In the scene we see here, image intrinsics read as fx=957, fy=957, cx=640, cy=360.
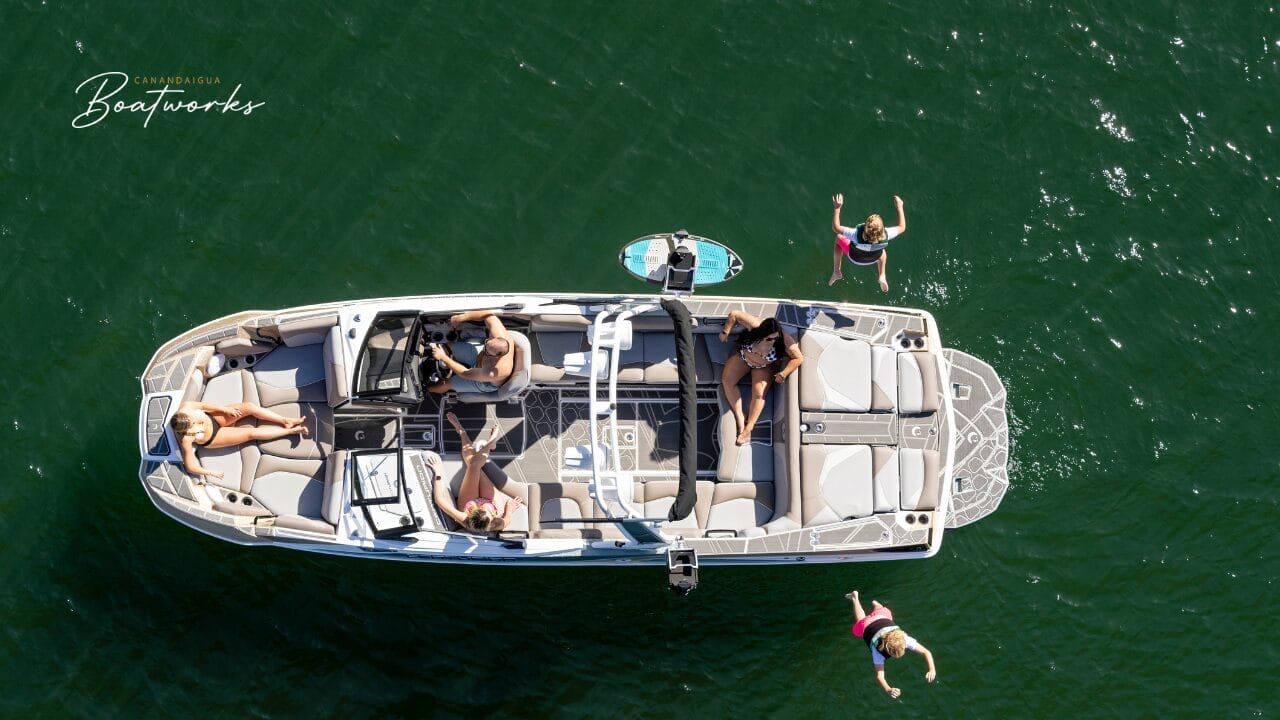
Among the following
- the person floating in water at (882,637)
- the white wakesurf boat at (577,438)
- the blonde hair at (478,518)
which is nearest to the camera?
the blonde hair at (478,518)

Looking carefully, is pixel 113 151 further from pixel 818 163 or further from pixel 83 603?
pixel 818 163

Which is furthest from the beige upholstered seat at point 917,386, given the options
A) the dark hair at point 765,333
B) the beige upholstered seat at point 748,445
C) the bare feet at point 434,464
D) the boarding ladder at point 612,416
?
the bare feet at point 434,464

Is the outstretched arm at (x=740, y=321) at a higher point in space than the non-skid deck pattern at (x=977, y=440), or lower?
higher

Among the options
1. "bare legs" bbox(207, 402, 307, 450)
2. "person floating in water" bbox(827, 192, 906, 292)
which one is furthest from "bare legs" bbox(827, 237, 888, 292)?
"bare legs" bbox(207, 402, 307, 450)

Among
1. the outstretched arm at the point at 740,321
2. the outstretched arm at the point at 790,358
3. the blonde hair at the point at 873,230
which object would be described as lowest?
the outstretched arm at the point at 790,358

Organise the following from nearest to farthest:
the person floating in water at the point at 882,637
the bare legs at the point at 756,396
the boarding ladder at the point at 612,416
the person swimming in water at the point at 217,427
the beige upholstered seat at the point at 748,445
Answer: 1. the boarding ladder at the point at 612,416
2. the person swimming in water at the point at 217,427
3. the person floating in water at the point at 882,637
4. the bare legs at the point at 756,396
5. the beige upholstered seat at the point at 748,445

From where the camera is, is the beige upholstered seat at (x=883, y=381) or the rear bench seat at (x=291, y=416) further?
the beige upholstered seat at (x=883, y=381)

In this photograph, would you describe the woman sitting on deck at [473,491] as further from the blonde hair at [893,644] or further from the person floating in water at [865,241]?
the person floating in water at [865,241]
